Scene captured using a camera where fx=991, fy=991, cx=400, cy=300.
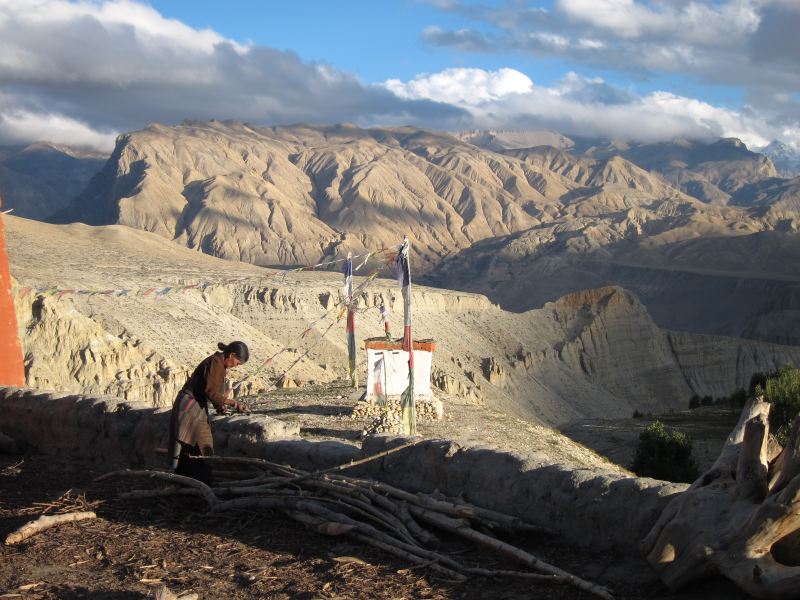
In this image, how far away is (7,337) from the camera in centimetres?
1344

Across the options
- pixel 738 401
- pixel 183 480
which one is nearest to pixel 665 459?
pixel 183 480

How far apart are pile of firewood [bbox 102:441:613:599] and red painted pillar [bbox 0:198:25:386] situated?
19.4 feet

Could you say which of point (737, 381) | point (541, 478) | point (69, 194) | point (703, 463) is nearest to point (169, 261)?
point (737, 381)

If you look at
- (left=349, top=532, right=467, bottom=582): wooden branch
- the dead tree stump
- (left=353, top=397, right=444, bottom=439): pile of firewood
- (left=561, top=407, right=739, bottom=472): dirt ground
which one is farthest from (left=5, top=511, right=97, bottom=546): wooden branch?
(left=561, top=407, right=739, bottom=472): dirt ground

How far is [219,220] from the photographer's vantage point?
11856 centimetres

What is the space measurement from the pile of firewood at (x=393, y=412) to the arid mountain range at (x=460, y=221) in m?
59.8

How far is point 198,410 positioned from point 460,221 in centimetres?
13726

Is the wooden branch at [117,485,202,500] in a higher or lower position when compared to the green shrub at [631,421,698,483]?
higher

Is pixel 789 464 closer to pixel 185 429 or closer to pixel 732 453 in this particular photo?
pixel 732 453

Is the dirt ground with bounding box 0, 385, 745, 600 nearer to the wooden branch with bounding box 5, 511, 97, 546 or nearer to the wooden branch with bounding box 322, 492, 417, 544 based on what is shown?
the wooden branch with bounding box 5, 511, 97, 546

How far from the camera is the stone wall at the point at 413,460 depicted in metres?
6.44

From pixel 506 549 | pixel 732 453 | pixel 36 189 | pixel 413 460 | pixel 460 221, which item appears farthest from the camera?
pixel 36 189

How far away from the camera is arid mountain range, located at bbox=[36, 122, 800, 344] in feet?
331

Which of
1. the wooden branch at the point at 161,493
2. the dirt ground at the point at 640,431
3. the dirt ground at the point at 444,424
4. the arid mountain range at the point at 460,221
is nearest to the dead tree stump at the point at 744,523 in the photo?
the wooden branch at the point at 161,493
